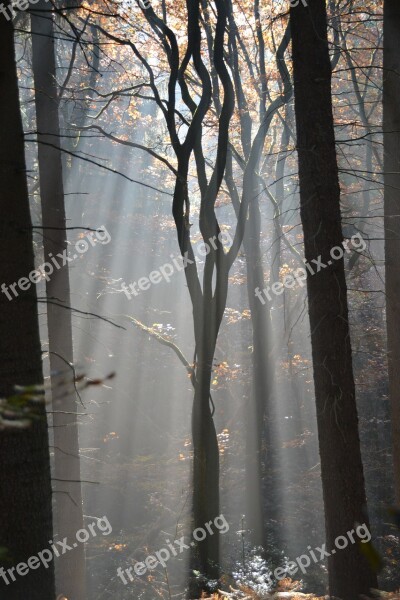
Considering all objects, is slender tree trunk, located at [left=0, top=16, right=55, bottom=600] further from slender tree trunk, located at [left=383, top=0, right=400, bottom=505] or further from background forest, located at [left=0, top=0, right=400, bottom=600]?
slender tree trunk, located at [left=383, top=0, right=400, bottom=505]

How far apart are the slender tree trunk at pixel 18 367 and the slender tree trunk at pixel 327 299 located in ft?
9.18

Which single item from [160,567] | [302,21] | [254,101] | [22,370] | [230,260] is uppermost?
[254,101]

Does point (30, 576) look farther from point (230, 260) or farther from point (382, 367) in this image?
point (382, 367)

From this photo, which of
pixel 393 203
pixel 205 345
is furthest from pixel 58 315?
pixel 393 203

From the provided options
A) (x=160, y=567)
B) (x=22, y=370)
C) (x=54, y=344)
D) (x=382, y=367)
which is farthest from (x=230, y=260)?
(x=382, y=367)

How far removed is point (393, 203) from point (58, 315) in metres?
4.89

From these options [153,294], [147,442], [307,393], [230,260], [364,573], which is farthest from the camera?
[153,294]

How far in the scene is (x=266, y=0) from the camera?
11.8 meters

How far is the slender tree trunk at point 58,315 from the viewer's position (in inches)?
322

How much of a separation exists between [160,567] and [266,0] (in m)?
Result: 10.8
